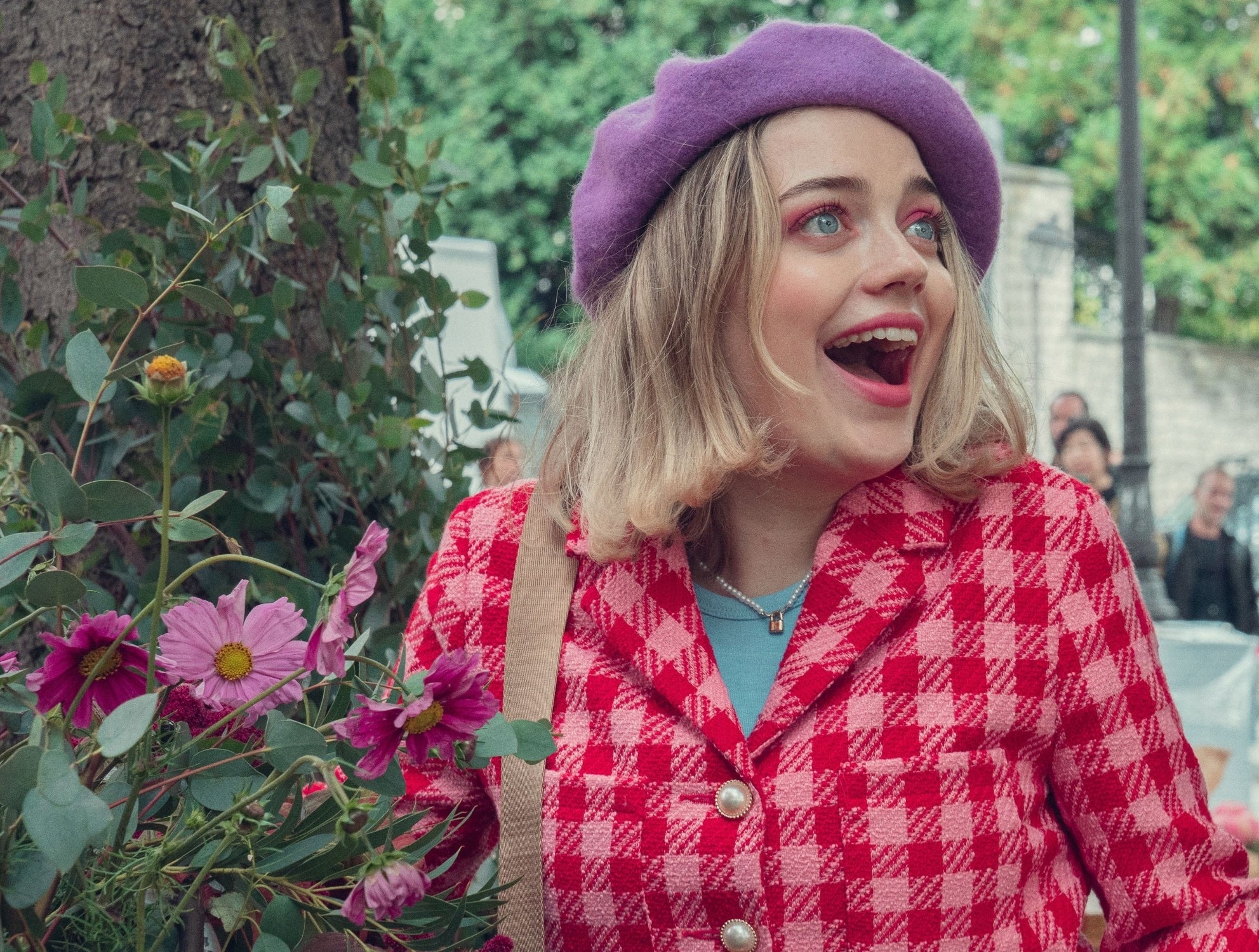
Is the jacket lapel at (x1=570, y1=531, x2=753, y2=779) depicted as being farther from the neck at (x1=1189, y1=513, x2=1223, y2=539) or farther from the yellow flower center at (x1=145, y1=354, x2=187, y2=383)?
the neck at (x1=1189, y1=513, x2=1223, y2=539)

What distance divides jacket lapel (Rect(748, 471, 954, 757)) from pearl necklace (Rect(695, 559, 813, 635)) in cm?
4

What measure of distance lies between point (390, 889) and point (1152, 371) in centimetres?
2052

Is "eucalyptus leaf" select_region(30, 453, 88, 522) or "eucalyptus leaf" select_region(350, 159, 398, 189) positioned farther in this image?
"eucalyptus leaf" select_region(350, 159, 398, 189)

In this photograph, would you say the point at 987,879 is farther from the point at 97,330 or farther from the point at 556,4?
the point at 556,4

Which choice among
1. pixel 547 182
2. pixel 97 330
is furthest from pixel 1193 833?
pixel 547 182

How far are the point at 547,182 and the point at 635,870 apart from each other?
52.6ft

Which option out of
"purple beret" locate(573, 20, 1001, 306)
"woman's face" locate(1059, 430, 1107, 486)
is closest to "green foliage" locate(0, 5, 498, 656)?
"purple beret" locate(573, 20, 1001, 306)

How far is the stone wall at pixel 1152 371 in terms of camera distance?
55.8 feet

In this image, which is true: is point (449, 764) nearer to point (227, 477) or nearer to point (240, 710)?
point (227, 477)

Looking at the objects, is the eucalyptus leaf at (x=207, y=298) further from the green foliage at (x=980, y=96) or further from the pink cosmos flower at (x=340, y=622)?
the green foliage at (x=980, y=96)

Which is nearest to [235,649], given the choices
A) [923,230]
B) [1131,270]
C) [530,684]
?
[530,684]

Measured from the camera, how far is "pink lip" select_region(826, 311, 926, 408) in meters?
1.46

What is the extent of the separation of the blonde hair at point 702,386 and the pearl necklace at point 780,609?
0.25 ft

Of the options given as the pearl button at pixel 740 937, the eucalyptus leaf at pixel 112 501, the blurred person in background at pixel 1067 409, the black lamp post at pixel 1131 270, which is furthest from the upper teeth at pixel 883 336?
the blurred person in background at pixel 1067 409
